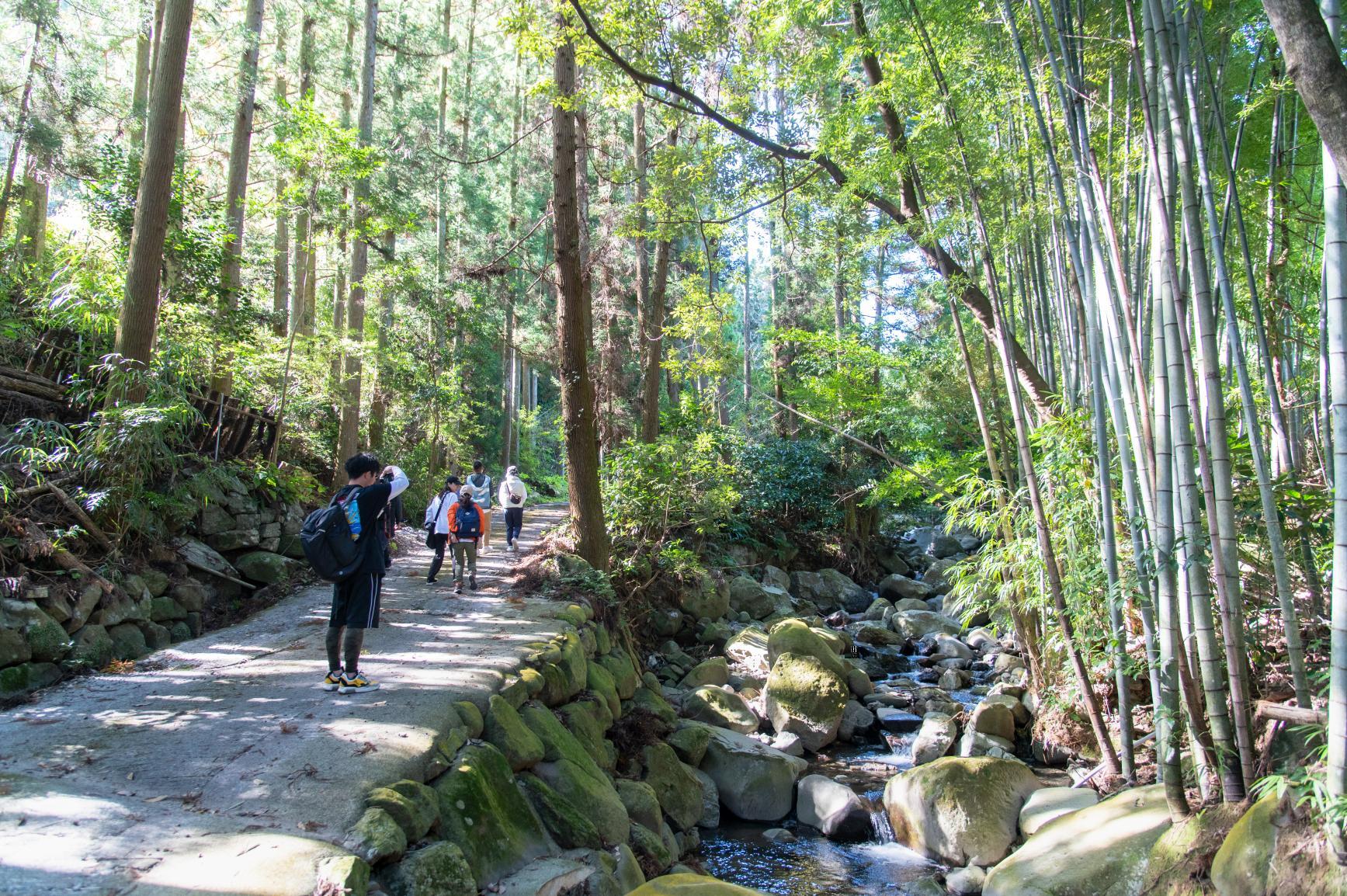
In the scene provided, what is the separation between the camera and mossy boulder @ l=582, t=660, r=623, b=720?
575 cm

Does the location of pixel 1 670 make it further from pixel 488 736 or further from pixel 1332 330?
pixel 1332 330

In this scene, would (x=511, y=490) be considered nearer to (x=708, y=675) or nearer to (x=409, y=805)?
(x=708, y=675)

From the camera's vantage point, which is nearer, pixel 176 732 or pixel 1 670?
pixel 176 732

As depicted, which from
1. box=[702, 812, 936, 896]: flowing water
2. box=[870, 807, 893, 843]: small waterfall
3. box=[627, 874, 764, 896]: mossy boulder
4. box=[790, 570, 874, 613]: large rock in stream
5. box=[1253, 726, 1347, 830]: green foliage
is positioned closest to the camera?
box=[1253, 726, 1347, 830]: green foliage

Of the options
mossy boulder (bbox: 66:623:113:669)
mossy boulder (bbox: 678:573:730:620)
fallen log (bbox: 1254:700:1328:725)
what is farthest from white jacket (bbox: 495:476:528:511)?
fallen log (bbox: 1254:700:1328:725)

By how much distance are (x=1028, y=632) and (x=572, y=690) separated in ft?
11.5

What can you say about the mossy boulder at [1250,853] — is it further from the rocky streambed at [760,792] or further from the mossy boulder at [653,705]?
the mossy boulder at [653,705]

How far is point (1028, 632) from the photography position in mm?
5965

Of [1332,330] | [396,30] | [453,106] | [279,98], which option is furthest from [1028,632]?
[453,106]

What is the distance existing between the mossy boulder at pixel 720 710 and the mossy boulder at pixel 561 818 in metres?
2.89

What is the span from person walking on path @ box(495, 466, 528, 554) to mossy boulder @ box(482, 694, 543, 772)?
407 centimetres

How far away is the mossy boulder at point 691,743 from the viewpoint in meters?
5.77

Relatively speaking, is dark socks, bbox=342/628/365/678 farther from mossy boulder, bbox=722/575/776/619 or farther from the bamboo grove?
mossy boulder, bbox=722/575/776/619

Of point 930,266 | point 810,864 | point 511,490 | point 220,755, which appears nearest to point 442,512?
point 511,490
